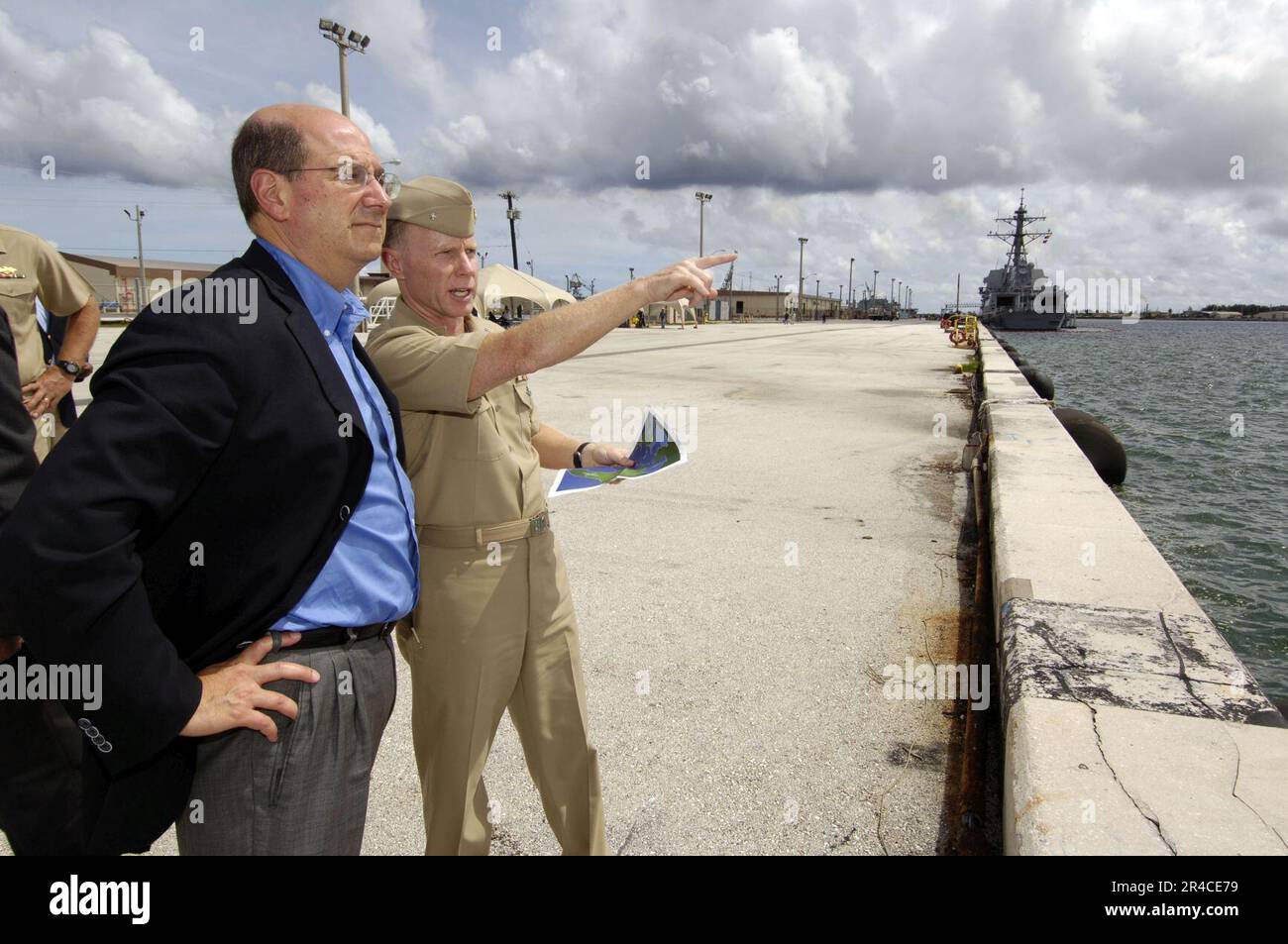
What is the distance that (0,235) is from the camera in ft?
11.5

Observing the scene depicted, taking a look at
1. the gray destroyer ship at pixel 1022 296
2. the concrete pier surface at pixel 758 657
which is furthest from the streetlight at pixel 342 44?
the gray destroyer ship at pixel 1022 296

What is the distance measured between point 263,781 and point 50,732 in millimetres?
1176

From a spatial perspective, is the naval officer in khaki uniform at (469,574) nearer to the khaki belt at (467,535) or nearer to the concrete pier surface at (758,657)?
the khaki belt at (467,535)

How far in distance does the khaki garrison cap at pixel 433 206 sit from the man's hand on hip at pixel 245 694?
3.87 feet

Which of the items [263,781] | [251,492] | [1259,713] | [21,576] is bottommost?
[1259,713]

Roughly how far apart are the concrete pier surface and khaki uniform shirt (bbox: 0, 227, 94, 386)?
227 centimetres

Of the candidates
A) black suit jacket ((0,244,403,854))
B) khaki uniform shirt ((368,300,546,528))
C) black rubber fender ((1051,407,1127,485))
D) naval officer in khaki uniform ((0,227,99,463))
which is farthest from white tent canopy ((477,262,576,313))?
black suit jacket ((0,244,403,854))

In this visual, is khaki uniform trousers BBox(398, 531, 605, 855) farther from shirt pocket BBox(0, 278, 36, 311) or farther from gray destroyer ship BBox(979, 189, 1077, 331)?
gray destroyer ship BBox(979, 189, 1077, 331)

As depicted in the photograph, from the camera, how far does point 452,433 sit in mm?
2240

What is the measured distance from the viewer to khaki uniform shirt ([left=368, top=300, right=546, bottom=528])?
6.57 feet

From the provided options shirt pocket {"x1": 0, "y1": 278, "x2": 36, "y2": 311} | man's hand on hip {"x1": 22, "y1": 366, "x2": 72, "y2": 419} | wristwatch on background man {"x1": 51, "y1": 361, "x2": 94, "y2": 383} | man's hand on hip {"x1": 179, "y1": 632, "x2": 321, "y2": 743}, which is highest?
shirt pocket {"x1": 0, "y1": 278, "x2": 36, "y2": 311}

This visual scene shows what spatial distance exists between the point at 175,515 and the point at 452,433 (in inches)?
34.7

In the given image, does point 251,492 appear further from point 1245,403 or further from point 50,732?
point 1245,403
